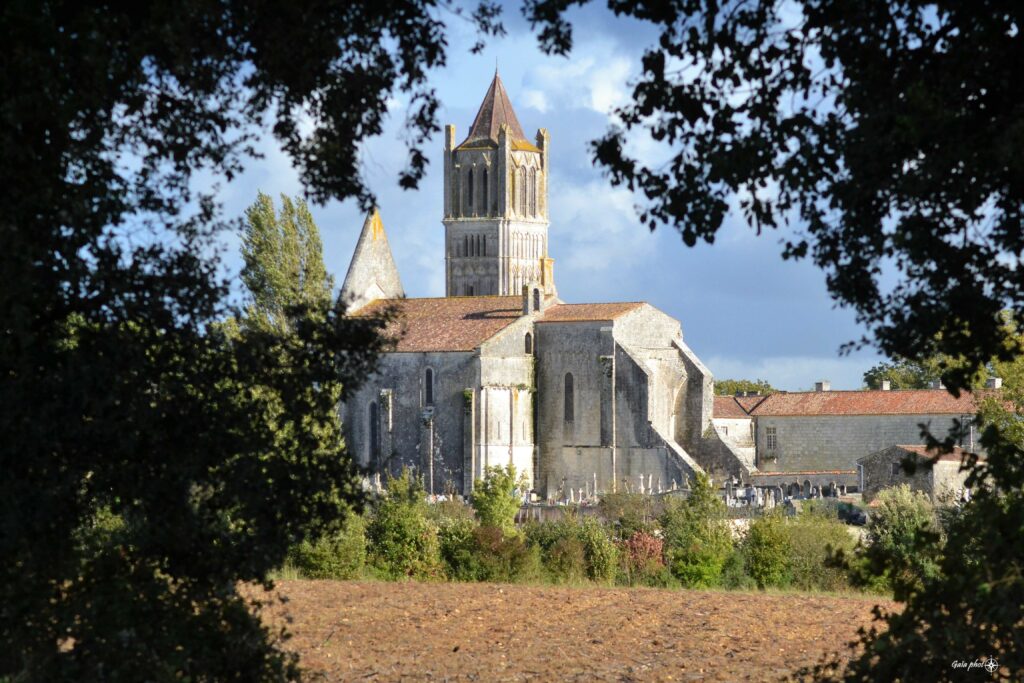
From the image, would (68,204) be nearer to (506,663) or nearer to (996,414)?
(506,663)

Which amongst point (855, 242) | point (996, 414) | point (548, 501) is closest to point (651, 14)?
point (855, 242)

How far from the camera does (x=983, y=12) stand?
10.3m

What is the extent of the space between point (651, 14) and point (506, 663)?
8.87 metres

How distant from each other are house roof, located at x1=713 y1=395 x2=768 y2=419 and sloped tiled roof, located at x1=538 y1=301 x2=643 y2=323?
7.99 meters

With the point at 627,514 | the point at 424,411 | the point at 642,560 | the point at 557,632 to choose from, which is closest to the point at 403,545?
the point at 642,560

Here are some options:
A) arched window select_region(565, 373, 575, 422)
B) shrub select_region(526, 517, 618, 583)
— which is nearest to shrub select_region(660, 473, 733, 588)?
shrub select_region(526, 517, 618, 583)

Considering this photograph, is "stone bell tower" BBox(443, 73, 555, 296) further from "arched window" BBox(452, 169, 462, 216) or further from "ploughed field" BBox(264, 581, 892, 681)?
"ploughed field" BBox(264, 581, 892, 681)

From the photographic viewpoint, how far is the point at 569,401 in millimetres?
70188

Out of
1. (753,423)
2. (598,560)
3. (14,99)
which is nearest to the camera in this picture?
(14,99)

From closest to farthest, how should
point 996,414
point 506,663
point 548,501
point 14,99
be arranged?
1. point 14,99
2. point 506,663
3. point 996,414
4. point 548,501

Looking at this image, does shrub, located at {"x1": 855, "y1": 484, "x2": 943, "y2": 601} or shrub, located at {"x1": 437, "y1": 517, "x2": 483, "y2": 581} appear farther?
shrub, located at {"x1": 437, "y1": 517, "x2": 483, "y2": 581}

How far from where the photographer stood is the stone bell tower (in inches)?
4235

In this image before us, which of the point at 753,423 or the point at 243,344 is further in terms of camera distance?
the point at 753,423

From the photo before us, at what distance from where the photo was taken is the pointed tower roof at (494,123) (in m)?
108
